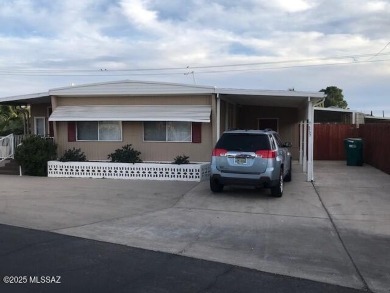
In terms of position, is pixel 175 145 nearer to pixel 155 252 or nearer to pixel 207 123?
pixel 207 123

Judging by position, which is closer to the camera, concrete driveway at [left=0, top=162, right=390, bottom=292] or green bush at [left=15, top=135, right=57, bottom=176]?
concrete driveway at [left=0, top=162, right=390, bottom=292]

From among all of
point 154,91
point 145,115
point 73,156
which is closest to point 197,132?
point 145,115

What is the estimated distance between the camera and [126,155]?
16672 mm

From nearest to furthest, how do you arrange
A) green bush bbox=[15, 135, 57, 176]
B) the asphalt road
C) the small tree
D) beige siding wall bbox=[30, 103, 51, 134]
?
the asphalt road → green bush bbox=[15, 135, 57, 176] → beige siding wall bbox=[30, 103, 51, 134] → the small tree

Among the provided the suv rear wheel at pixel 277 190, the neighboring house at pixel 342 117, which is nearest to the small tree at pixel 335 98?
the neighboring house at pixel 342 117

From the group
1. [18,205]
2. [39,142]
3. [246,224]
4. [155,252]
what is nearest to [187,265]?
[155,252]

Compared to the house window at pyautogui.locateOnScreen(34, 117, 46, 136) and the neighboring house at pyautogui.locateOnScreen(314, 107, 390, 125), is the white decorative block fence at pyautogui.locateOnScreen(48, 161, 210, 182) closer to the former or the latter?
the house window at pyautogui.locateOnScreen(34, 117, 46, 136)

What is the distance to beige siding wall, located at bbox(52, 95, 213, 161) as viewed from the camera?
16.9m

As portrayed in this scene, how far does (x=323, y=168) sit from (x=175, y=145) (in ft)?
22.8

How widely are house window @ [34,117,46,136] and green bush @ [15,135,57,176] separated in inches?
173

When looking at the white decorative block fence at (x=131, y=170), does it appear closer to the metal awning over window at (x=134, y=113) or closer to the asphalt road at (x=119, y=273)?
the metal awning over window at (x=134, y=113)

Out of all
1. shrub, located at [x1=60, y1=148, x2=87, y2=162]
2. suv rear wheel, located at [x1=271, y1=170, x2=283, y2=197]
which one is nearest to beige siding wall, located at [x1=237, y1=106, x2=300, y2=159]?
shrub, located at [x1=60, y1=148, x2=87, y2=162]

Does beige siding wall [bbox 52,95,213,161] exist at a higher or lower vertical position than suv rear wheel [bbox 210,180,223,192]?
higher

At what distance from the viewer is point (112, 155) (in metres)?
17.1
